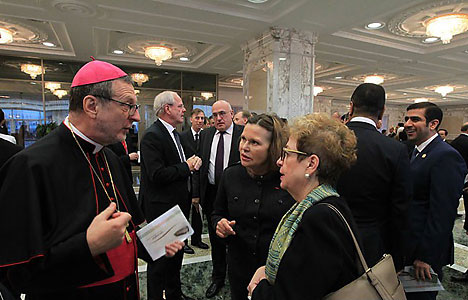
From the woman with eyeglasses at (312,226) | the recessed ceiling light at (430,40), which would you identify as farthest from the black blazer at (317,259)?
the recessed ceiling light at (430,40)

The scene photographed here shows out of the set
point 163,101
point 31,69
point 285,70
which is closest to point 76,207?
point 163,101

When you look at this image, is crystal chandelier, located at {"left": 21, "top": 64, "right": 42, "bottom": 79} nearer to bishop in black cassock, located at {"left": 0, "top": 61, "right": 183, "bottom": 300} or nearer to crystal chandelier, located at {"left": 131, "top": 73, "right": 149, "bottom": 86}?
crystal chandelier, located at {"left": 131, "top": 73, "right": 149, "bottom": 86}

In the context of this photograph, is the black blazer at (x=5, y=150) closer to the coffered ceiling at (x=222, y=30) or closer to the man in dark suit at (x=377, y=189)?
the man in dark suit at (x=377, y=189)

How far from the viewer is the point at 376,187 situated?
71.1 inches

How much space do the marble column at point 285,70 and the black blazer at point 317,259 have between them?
5.07 metres

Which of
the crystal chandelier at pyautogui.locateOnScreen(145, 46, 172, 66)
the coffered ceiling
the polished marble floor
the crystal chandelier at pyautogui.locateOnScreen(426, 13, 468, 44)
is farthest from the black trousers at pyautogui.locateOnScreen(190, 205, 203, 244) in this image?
the crystal chandelier at pyautogui.locateOnScreen(426, 13, 468, 44)

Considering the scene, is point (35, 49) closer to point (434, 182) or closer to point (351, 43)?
point (351, 43)

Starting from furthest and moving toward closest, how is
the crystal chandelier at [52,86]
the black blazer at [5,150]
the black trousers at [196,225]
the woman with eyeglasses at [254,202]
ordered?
1. the crystal chandelier at [52,86]
2. the black trousers at [196,225]
3. the black blazer at [5,150]
4. the woman with eyeglasses at [254,202]

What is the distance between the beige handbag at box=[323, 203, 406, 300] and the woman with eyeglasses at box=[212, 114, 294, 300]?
0.66 m

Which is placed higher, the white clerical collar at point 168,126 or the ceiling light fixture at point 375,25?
the ceiling light fixture at point 375,25

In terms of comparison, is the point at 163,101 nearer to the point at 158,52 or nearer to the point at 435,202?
the point at 435,202

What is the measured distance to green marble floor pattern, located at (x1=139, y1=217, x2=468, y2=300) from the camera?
9.37 ft

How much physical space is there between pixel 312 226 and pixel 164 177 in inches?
66.8

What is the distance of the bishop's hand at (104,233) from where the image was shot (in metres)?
1.01
